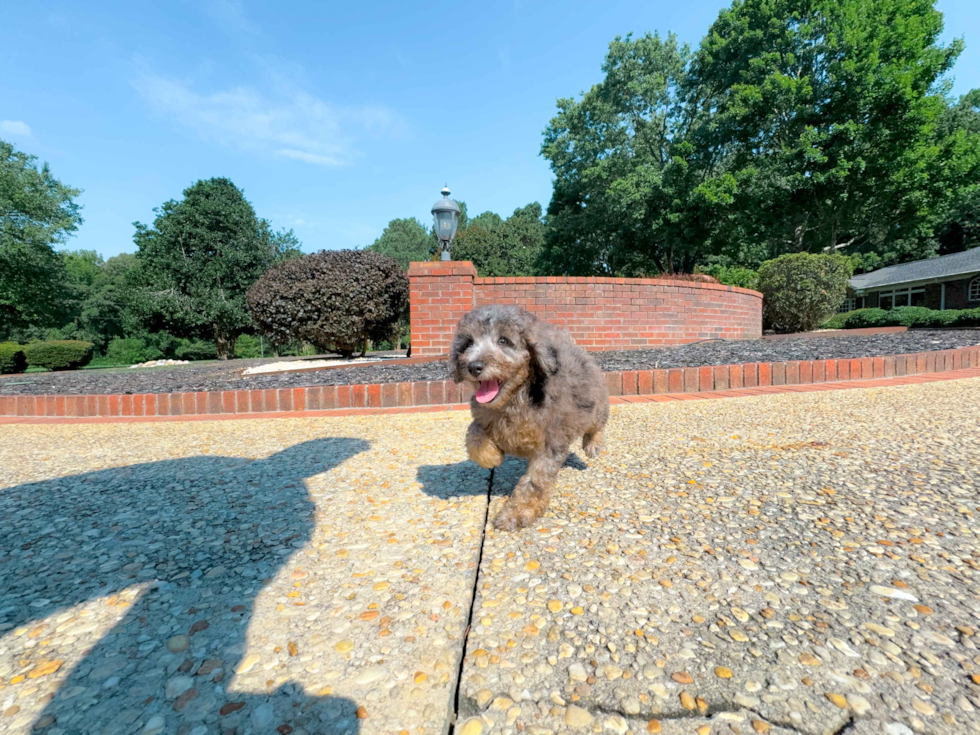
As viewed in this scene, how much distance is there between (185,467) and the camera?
9.56 feet

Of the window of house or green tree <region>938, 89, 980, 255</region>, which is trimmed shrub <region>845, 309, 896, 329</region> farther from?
the window of house

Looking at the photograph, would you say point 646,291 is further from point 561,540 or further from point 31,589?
point 31,589

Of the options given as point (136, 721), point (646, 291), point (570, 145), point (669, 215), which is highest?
point (570, 145)

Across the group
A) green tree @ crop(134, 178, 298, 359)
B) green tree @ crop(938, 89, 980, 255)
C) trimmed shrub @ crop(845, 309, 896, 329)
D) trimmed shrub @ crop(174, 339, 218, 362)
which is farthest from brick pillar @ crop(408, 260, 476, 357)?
trimmed shrub @ crop(174, 339, 218, 362)

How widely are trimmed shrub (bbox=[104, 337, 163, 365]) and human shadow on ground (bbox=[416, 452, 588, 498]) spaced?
39233mm

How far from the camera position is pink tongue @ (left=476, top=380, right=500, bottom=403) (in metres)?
2.05

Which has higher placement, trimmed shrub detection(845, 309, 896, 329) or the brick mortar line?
trimmed shrub detection(845, 309, 896, 329)

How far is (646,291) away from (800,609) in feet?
25.9

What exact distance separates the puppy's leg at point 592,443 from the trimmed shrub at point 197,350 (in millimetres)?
35236

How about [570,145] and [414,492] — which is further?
[570,145]

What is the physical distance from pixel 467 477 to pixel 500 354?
92 centimetres

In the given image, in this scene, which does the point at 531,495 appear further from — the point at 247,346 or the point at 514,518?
the point at 247,346

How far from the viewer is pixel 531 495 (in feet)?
6.67

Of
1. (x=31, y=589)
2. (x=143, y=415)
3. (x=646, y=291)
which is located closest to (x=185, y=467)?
(x=31, y=589)
